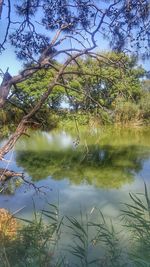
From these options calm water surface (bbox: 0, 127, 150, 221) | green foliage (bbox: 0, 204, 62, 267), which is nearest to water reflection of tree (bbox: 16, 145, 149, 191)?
calm water surface (bbox: 0, 127, 150, 221)

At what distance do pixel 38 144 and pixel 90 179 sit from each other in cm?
587

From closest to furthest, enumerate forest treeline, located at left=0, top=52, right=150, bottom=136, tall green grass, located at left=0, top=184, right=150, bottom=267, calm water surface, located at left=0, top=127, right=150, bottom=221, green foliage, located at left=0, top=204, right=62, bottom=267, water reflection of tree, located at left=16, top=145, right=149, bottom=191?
tall green grass, located at left=0, top=184, right=150, bottom=267
green foliage, located at left=0, top=204, right=62, bottom=267
forest treeline, located at left=0, top=52, right=150, bottom=136
calm water surface, located at left=0, top=127, right=150, bottom=221
water reflection of tree, located at left=16, top=145, right=149, bottom=191

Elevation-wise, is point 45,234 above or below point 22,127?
below

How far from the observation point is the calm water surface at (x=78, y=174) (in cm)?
563

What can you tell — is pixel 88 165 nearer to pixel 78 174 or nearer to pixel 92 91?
pixel 78 174

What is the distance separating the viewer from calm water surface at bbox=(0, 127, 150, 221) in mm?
5633

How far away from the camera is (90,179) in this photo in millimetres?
7516

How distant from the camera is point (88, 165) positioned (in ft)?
29.6

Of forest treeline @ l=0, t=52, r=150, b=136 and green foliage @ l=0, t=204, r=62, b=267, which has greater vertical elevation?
forest treeline @ l=0, t=52, r=150, b=136

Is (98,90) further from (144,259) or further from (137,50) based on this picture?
(144,259)

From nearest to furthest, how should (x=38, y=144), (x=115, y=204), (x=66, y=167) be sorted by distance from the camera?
(x=115, y=204), (x=66, y=167), (x=38, y=144)

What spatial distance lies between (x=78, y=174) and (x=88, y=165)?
1.05m

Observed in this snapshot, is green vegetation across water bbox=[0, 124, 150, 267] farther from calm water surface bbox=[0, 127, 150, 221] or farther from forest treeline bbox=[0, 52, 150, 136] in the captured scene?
forest treeline bbox=[0, 52, 150, 136]

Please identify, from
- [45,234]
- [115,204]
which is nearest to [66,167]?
[115,204]
